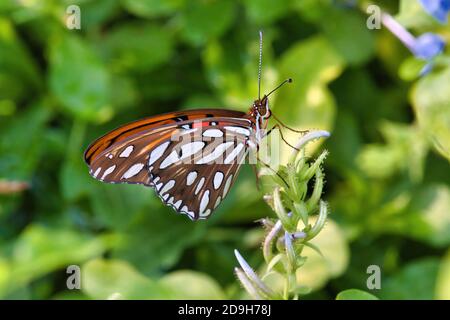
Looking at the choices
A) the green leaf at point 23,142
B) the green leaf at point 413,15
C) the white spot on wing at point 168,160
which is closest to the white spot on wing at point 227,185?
the white spot on wing at point 168,160

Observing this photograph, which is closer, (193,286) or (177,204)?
(177,204)

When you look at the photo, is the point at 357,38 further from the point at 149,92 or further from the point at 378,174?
the point at 149,92

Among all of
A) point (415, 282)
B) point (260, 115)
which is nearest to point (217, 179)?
point (260, 115)

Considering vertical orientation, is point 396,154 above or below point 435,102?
above

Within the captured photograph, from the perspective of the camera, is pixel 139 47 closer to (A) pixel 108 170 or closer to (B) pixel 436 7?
(A) pixel 108 170

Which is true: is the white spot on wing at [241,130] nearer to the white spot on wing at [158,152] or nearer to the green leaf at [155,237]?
the white spot on wing at [158,152]

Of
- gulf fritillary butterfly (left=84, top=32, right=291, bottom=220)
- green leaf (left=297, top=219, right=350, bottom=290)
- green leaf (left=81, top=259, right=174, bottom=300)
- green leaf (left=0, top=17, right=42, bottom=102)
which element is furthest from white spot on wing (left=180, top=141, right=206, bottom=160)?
green leaf (left=0, top=17, right=42, bottom=102)

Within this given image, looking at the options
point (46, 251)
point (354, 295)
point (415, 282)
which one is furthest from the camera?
point (46, 251)

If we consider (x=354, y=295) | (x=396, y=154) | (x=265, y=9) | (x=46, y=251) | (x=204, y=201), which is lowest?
(x=354, y=295)
